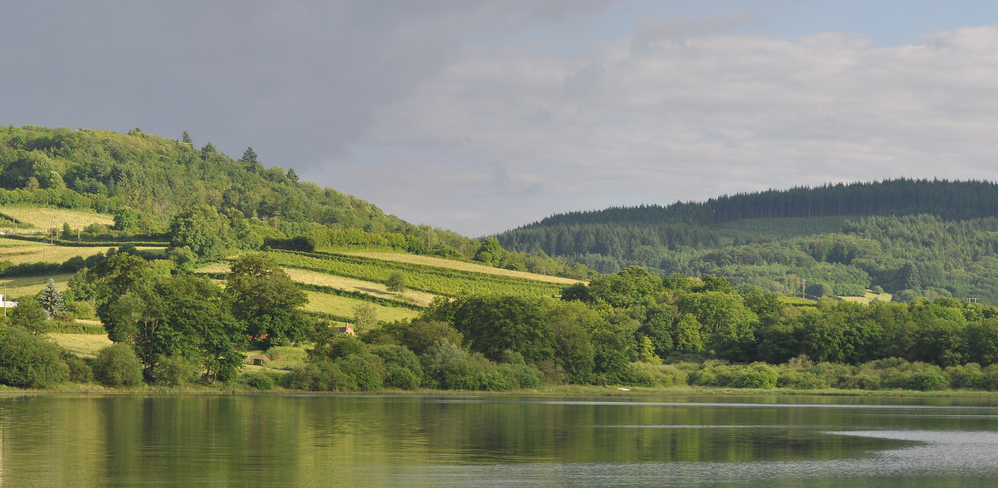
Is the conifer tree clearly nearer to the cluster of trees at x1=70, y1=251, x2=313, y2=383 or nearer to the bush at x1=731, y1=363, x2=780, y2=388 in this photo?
the cluster of trees at x1=70, y1=251, x2=313, y2=383

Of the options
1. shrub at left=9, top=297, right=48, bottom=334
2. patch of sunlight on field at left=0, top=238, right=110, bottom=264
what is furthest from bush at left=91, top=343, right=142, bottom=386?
patch of sunlight on field at left=0, top=238, right=110, bottom=264

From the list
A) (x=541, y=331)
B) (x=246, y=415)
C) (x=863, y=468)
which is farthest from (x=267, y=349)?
(x=863, y=468)

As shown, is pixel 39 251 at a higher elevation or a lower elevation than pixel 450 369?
higher

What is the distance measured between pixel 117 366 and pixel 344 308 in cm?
5662

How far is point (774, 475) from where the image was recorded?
3897 centimetres

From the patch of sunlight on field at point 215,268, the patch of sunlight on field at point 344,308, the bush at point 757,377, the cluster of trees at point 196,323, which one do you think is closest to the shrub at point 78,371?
the cluster of trees at point 196,323

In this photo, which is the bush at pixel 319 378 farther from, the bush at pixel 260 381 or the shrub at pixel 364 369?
the bush at pixel 260 381

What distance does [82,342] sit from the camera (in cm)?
9675

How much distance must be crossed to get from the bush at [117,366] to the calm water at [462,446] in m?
7.31

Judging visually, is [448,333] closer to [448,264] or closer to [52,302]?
[52,302]

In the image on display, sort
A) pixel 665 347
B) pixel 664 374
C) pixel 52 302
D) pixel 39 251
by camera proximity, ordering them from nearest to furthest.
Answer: pixel 52 302, pixel 664 374, pixel 665 347, pixel 39 251

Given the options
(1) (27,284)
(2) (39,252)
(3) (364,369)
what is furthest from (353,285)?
(3) (364,369)

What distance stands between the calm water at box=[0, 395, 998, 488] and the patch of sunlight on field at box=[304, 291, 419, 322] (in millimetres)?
58850

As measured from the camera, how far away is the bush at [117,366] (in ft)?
270
